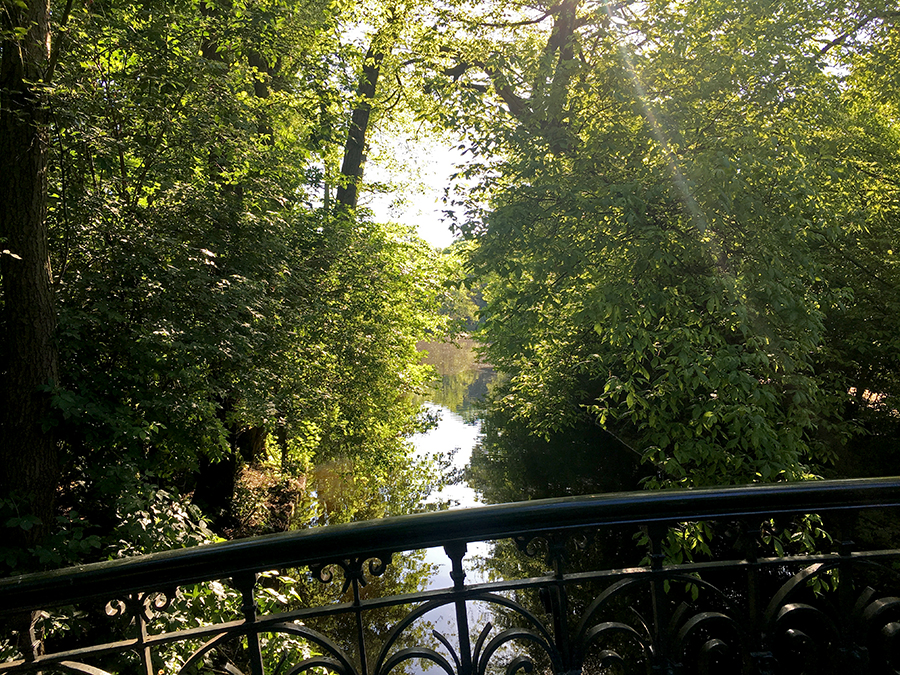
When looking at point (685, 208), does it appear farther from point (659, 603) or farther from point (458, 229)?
point (659, 603)

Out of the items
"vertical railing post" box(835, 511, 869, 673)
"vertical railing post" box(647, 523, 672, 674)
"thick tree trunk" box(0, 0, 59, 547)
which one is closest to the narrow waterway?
"vertical railing post" box(647, 523, 672, 674)

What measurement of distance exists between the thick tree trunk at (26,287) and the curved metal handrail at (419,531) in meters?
2.76

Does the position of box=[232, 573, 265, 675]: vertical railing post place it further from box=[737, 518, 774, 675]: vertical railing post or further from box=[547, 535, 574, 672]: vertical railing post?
box=[737, 518, 774, 675]: vertical railing post

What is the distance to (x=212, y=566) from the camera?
122 centimetres

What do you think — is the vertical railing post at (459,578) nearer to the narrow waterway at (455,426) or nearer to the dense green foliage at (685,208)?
the narrow waterway at (455,426)

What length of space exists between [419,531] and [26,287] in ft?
11.1

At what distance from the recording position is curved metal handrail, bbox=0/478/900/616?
1.19m

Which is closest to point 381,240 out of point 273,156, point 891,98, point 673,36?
point 273,156

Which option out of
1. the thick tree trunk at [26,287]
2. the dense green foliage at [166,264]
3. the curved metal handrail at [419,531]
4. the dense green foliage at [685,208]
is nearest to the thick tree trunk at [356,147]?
the dense green foliage at [166,264]

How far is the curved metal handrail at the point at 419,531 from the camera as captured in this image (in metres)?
1.19

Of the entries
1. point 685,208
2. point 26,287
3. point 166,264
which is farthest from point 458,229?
point 26,287

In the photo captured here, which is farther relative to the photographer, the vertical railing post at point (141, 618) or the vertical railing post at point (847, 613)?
the vertical railing post at point (847, 613)

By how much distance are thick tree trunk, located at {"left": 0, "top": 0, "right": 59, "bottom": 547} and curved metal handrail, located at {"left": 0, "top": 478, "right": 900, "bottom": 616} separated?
9.04 feet

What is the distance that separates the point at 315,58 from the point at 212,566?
7910 mm
